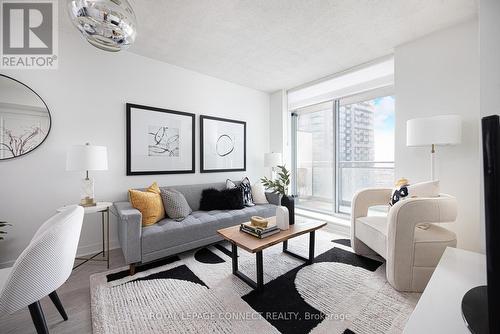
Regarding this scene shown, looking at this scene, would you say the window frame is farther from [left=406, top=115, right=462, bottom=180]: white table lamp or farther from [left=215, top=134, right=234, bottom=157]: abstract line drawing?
Answer: [left=215, top=134, right=234, bottom=157]: abstract line drawing

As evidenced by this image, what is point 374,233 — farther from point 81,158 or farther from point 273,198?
point 81,158

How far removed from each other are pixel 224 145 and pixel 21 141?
2464 millimetres

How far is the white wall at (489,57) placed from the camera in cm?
131

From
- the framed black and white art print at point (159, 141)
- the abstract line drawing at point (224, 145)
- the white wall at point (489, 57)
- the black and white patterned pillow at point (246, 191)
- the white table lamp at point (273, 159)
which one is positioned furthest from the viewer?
the white table lamp at point (273, 159)

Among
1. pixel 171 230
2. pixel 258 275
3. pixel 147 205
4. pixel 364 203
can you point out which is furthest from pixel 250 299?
pixel 364 203

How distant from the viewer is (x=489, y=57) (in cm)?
134

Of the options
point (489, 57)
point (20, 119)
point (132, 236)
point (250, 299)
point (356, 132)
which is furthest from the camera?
point (356, 132)

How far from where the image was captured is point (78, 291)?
5.70 ft

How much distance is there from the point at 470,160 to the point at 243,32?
2.83 meters

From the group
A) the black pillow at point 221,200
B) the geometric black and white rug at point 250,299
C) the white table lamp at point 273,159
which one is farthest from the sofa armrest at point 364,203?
the white table lamp at point 273,159

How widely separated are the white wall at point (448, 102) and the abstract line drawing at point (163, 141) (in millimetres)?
3117

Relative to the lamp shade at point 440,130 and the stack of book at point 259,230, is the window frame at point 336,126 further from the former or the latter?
the stack of book at point 259,230

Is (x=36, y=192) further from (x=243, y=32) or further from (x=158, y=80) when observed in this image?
(x=243, y=32)

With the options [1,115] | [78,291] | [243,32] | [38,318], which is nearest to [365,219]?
[243,32]
